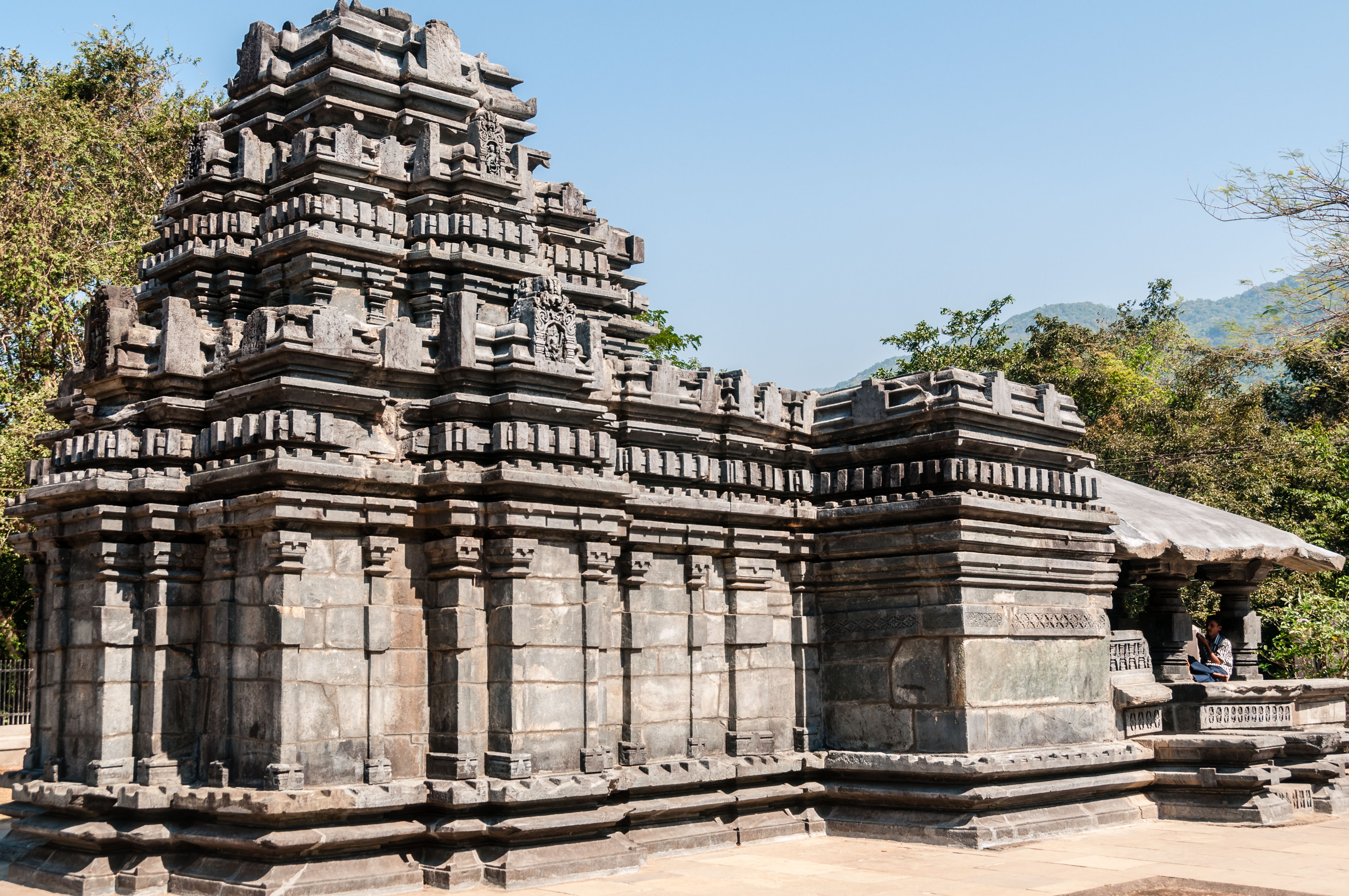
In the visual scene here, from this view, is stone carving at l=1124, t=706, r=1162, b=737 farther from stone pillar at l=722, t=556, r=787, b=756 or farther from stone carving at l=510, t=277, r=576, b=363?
stone carving at l=510, t=277, r=576, b=363

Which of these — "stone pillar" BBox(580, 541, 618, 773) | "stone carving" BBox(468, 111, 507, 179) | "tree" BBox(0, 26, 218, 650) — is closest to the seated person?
"stone pillar" BBox(580, 541, 618, 773)

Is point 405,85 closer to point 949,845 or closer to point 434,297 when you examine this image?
point 434,297

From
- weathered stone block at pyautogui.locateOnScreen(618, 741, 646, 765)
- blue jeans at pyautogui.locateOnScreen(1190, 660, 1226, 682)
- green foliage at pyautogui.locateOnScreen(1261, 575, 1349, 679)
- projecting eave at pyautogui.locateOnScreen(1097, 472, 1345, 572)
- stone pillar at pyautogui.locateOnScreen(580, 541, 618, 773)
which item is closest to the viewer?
stone pillar at pyautogui.locateOnScreen(580, 541, 618, 773)

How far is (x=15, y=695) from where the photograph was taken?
2481cm

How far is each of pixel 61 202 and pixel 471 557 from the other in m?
20.9

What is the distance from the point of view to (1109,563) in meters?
14.4

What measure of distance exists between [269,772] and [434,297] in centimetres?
Answer: 473

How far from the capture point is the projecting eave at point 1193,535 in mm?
14852

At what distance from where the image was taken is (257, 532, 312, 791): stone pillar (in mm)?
9859

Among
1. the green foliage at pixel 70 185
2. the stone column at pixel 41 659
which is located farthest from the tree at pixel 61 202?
the stone column at pixel 41 659

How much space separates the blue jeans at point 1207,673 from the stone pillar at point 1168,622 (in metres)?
0.14

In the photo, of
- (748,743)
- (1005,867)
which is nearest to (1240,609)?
(1005,867)

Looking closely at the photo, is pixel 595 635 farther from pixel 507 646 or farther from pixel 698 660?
pixel 698 660

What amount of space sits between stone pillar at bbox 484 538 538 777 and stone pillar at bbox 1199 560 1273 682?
957cm
